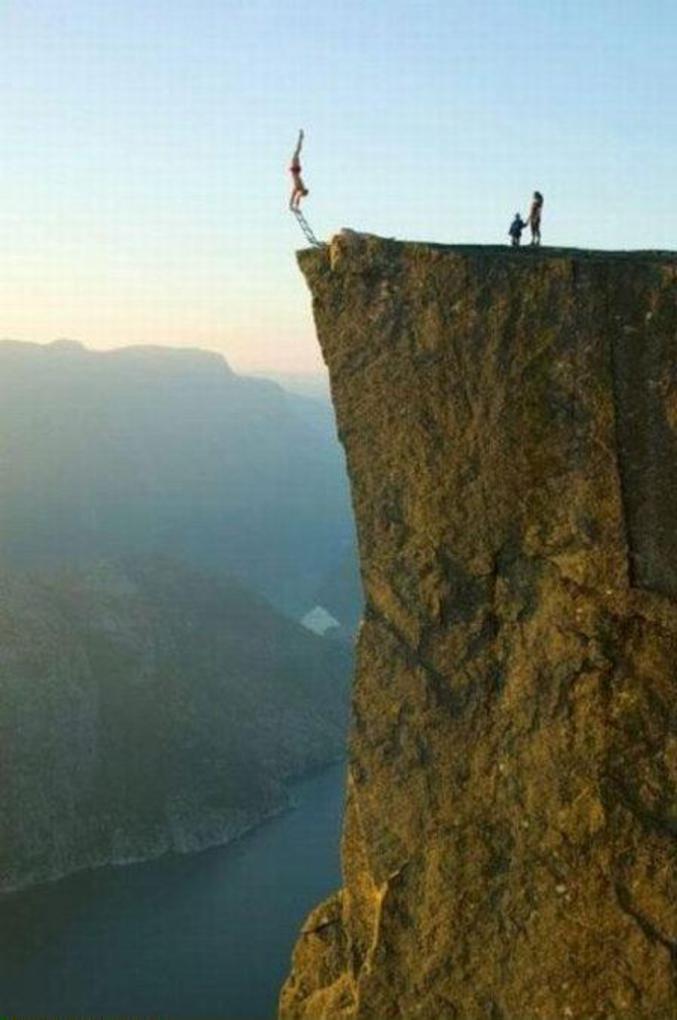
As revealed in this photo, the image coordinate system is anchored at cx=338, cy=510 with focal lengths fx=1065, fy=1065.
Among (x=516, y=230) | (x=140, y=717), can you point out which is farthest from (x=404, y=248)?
(x=140, y=717)

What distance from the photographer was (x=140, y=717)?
512 feet

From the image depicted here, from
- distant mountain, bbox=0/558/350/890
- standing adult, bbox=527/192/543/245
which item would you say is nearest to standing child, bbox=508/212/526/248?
standing adult, bbox=527/192/543/245

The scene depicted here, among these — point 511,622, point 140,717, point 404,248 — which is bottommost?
point 140,717

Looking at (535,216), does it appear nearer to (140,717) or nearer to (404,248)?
(404,248)

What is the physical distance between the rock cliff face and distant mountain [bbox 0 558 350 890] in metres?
119

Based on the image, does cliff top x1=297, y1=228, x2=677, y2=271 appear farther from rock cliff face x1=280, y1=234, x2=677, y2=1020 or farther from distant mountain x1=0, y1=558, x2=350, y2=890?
distant mountain x1=0, y1=558, x2=350, y2=890

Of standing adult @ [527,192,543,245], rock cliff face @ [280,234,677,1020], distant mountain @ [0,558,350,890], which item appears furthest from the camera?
distant mountain @ [0,558,350,890]

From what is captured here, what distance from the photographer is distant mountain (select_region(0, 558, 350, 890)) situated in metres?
134

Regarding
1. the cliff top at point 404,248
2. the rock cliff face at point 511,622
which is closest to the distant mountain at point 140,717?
the rock cliff face at point 511,622

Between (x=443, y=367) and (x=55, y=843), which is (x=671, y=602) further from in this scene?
(x=55, y=843)

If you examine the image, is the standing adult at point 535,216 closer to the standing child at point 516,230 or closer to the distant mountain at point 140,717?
the standing child at point 516,230

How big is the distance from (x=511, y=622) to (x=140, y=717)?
146884mm

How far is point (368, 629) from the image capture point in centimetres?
1625

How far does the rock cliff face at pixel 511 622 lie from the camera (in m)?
14.6
